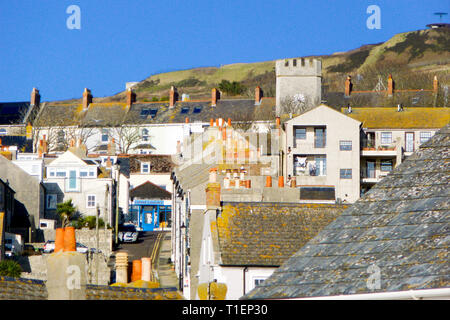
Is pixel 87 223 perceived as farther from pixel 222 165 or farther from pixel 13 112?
pixel 13 112

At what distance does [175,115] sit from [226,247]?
9534 cm

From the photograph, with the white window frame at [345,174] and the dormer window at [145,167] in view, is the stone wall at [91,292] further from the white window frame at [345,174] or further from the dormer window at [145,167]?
the dormer window at [145,167]

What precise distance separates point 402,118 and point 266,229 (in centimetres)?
5934

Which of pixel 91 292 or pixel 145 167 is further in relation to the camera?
pixel 145 167

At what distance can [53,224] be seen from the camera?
76188 mm

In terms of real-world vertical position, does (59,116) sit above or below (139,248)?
above

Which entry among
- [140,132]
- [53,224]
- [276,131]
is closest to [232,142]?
[53,224]

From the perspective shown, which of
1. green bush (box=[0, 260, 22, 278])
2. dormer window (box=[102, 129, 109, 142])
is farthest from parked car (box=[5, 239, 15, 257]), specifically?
dormer window (box=[102, 129, 109, 142])

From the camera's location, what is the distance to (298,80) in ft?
363

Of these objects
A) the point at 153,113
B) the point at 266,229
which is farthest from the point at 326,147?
the point at 266,229

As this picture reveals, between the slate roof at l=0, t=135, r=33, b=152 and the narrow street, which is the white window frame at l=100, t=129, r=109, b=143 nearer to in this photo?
the slate roof at l=0, t=135, r=33, b=152
